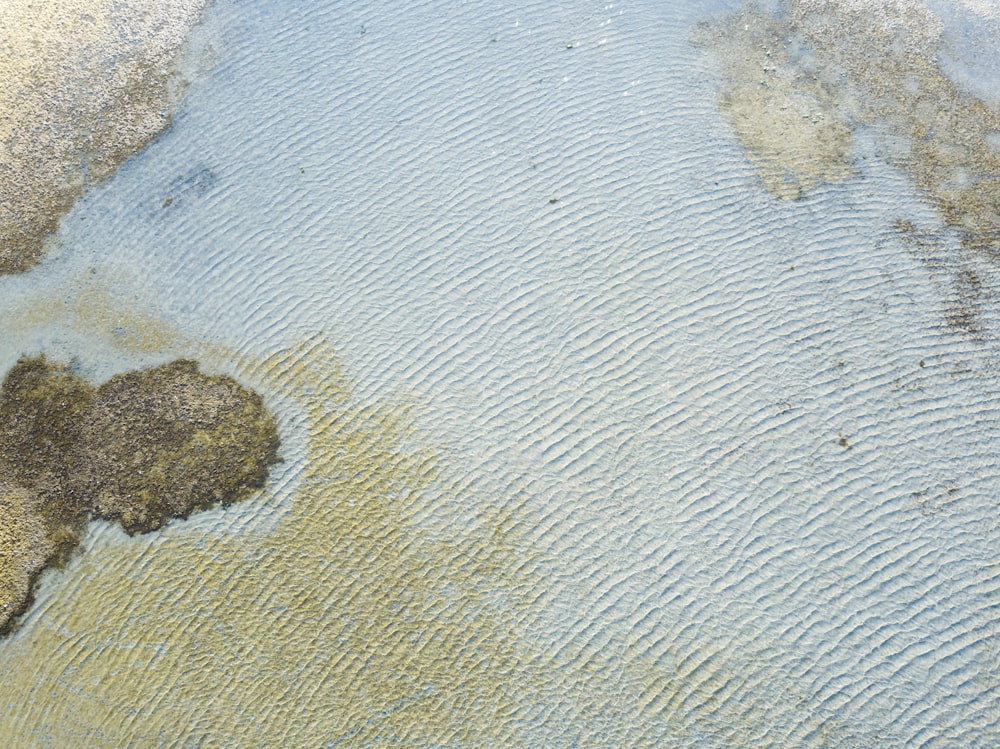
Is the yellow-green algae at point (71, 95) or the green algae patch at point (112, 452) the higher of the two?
the yellow-green algae at point (71, 95)

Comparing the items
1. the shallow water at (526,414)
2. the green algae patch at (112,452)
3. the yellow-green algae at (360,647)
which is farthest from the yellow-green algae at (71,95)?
the yellow-green algae at (360,647)

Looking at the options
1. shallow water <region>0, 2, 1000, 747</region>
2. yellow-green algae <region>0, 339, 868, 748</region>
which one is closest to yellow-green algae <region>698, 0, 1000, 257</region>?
shallow water <region>0, 2, 1000, 747</region>

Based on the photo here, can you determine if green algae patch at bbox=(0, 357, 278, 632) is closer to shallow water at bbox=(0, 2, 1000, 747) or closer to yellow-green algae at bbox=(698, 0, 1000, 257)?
shallow water at bbox=(0, 2, 1000, 747)

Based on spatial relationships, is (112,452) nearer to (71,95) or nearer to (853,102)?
(71,95)

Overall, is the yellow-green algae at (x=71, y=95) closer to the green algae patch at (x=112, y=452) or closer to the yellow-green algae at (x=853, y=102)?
the green algae patch at (x=112, y=452)

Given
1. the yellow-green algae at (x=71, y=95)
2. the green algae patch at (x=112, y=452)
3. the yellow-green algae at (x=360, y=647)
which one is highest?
the yellow-green algae at (x=71, y=95)

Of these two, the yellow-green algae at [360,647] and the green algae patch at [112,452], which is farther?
the green algae patch at [112,452]

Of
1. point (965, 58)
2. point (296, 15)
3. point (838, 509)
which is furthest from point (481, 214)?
point (965, 58)
